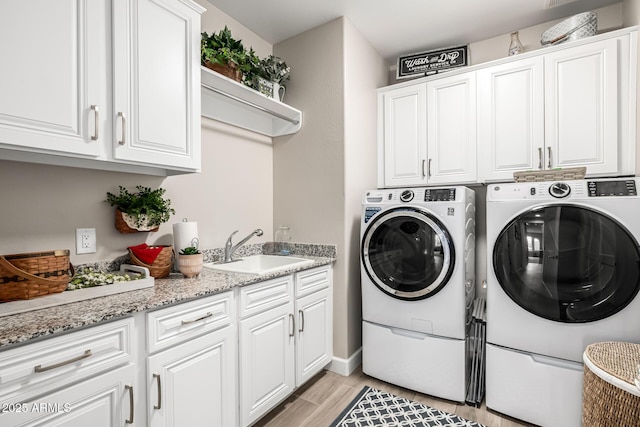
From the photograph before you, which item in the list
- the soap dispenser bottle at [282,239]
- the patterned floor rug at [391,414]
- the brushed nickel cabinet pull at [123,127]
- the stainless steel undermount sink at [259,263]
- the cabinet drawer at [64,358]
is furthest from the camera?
the soap dispenser bottle at [282,239]

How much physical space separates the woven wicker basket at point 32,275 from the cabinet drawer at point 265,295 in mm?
754

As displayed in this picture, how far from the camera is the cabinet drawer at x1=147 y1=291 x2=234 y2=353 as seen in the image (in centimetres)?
125

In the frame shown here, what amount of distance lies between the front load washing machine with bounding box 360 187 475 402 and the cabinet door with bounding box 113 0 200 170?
4.31 feet

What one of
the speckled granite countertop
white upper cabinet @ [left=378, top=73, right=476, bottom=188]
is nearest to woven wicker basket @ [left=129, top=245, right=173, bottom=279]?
the speckled granite countertop

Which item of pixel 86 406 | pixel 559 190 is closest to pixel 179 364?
pixel 86 406

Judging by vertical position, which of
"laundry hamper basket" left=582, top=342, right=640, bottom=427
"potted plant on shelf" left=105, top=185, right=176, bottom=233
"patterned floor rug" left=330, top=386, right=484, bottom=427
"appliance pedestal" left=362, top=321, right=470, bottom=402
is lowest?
"patterned floor rug" left=330, top=386, right=484, bottom=427

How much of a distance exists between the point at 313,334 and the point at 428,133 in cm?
181

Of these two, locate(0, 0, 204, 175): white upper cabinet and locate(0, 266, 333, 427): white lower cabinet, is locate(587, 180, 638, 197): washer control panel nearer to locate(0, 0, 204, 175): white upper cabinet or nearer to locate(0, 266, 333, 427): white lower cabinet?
locate(0, 266, 333, 427): white lower cabinet

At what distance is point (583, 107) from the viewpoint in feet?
6.77

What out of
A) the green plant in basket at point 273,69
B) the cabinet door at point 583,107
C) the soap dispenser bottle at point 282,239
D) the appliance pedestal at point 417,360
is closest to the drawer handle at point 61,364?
the soap dispenser bottle at point 282,239

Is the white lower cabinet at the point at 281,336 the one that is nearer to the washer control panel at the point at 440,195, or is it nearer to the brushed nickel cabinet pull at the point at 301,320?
the brushed nickel cabinet pull at the point at 301,320

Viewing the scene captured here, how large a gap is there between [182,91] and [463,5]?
2.01 m

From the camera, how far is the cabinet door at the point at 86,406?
0.92m

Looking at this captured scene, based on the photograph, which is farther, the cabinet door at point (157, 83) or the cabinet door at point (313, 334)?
the cabinet door at point (313, 334)
